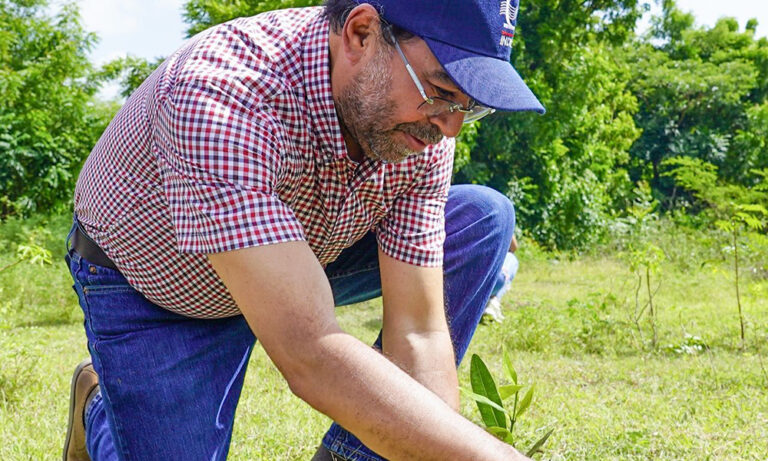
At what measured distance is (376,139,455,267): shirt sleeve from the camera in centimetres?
205

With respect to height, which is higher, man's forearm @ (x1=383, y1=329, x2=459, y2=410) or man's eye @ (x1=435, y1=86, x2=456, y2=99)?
man's eye @ (x1=435, y1=86, x2=456, y2=99)

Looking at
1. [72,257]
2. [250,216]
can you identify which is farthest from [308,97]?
[72,257]

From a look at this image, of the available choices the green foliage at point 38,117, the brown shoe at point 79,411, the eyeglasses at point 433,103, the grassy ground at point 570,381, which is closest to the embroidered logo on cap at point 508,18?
the eyeglasses at point 433,103

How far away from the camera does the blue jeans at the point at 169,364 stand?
6.81 feet

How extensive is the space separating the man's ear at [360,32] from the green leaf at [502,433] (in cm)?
84

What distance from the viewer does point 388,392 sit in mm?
1467

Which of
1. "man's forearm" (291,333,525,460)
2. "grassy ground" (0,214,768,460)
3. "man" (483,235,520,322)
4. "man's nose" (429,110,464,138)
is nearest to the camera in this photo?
"man's forearm" (291,333,525,460)

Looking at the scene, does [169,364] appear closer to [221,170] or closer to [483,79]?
[221,170]

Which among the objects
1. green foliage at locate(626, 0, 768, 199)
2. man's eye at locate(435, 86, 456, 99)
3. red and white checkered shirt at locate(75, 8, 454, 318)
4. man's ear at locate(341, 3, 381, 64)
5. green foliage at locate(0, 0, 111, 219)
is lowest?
green foliage at locate(626, 0, 768, 199)

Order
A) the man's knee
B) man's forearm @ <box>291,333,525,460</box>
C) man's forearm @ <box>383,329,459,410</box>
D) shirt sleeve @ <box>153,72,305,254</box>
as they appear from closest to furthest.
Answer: man's forearm @ <box>291,333,525,460</box>
shirt sleeve @ <box>153,72,305,254</box>
man's forearm @ <box>383,329,459,410</box>
the man's knee

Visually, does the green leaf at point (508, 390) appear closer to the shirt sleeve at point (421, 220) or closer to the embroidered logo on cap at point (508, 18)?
the shirt sleeve at point (421, 220)

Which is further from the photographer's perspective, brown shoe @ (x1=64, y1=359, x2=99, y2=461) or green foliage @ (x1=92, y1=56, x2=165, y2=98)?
green foliage @ (x1=92, y1=56, x2=165, y2=98)

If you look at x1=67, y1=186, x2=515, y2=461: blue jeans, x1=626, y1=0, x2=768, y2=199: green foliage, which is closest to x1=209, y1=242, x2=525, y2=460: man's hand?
x1=67, y1=186, x2=515, y2=461: blue jeans

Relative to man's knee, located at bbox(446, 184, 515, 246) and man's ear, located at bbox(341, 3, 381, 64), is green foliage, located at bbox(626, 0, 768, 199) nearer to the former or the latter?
man's knee, located at bbox(446, 184, 515, 246)
